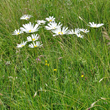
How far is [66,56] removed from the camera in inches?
58.4

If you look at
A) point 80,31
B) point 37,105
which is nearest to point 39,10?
point 80,31

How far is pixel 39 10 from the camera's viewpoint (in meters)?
2.37

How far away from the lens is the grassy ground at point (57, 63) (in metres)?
1.08

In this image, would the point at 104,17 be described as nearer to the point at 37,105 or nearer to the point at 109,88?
the point at 109,88

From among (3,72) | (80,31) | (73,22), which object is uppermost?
(73,22)

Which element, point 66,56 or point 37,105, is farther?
point 66,56

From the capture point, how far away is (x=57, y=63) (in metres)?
1.24

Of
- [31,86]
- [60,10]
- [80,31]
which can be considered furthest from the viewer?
[60,10]

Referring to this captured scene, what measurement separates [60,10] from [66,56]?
1.07 m

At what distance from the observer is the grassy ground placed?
1.08 meters

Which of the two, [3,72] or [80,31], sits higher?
[80,31]

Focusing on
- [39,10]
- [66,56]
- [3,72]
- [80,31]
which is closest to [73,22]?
[80,31]

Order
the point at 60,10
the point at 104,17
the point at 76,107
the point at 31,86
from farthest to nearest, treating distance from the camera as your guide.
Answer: the point at 60,10 → the point at 104,17 → the point at 31,86 → the point at 76,107

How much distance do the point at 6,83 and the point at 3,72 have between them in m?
0.14
